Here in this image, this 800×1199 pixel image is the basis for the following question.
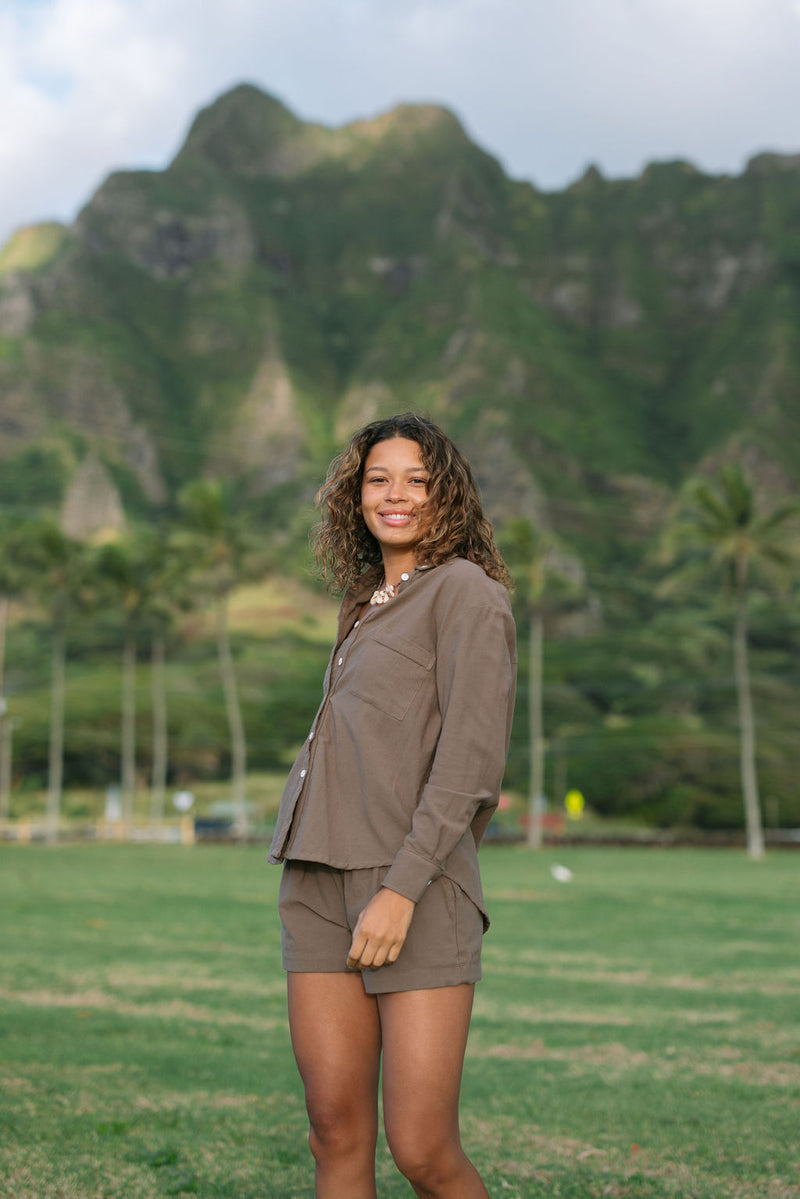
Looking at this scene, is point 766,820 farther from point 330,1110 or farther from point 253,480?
point 253,480

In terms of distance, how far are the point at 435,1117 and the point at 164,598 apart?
62198 millimetres

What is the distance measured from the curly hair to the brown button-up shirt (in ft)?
0.44

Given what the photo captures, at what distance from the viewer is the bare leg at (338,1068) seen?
119 inches

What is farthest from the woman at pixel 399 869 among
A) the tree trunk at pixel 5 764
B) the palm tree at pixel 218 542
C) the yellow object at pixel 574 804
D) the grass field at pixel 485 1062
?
the yellow object at pixel 574 804

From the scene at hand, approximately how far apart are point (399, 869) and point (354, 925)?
0.22m

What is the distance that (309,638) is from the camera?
123562mm

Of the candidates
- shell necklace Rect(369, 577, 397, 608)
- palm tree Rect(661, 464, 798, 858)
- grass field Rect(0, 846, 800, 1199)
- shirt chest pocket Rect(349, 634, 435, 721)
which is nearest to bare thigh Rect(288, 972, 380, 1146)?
shirt chest pocket Rect(349, 634, 435, 721)

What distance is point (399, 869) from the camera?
288 cm

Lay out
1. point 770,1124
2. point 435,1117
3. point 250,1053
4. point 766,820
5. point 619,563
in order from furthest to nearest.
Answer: point 619,563, point 766,820, point 250,1053, point 770,1124, point 435,1117

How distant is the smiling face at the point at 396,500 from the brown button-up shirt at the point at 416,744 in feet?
0.59

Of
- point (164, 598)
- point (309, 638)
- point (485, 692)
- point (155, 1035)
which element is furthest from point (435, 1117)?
point (309, 638)

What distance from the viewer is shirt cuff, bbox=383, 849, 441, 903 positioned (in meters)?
2.87

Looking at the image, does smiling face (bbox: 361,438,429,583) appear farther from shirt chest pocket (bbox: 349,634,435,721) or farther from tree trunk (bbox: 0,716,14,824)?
tree trunk (bbox: 0,716,14,824)

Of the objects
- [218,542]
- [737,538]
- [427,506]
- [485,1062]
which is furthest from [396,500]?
[218,542]
